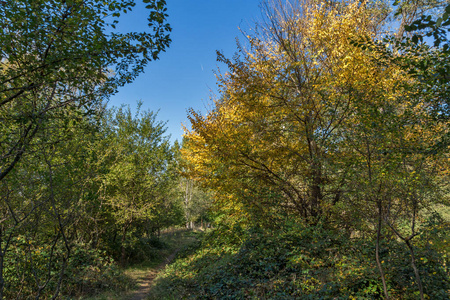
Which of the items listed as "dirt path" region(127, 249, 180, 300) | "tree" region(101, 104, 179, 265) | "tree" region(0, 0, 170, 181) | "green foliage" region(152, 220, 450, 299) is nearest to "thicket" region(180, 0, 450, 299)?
"green foliage" region(152, 220, 450, 299)

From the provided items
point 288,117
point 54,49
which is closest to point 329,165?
point 288,117

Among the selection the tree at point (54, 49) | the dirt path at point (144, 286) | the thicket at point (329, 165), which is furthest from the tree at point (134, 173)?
the tree at point (54, 49)

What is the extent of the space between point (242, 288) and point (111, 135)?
10.6 m

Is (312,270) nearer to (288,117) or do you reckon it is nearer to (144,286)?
(288,117)

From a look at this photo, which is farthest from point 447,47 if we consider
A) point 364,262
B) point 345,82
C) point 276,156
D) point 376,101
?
point 276,156

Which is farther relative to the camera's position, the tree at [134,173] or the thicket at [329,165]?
the tree at [134,173]

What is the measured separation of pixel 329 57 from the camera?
628 centimetres

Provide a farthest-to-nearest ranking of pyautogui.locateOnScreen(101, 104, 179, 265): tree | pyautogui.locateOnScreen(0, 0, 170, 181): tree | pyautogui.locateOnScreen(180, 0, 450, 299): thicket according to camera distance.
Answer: pyautogui.locateOnScreen(101, 104, 179, 265): tree
pyautogui.locateOnScreen(180, 0, 450, 299): thicket
pyautogui.locateOnScreen(0, 0, 170, 181): tree

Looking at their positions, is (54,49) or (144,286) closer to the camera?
(54,49)

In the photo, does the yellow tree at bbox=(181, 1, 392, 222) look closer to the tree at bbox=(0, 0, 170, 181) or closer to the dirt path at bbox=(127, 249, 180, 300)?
the tree at bbox=(0, 0, 170, 181)

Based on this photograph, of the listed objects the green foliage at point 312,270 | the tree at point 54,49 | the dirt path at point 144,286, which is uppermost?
the tree at point 54,49

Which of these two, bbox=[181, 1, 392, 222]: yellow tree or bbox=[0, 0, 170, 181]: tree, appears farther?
bbox=[181, 1, 392, 222]: yellow tree

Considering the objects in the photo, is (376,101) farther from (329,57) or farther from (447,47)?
(447,47)

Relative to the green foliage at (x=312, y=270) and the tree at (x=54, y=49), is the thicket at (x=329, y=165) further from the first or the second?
the tree at (x=54, y=49)
